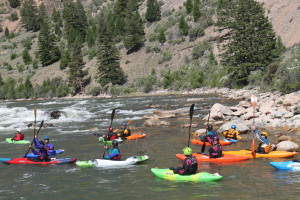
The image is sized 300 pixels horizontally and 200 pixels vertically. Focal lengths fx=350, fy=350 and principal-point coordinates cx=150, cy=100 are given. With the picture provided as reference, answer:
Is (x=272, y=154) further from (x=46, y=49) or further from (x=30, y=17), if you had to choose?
(x=30, y=17)

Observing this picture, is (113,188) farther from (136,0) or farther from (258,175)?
(136,0)

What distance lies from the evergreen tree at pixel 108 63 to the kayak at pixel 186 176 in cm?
4635

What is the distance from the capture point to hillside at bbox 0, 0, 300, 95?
45.2 meters

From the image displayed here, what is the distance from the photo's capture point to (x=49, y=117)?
2659 centimetres

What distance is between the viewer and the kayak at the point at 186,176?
8711 mm

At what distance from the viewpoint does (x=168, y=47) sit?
59625 millimetres

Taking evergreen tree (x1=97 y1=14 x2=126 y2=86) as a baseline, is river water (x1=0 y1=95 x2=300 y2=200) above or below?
below

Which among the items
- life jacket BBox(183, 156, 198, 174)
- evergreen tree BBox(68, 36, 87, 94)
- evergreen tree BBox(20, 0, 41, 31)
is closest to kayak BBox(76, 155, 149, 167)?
life jacket BBox(183, 156, 198, 174)

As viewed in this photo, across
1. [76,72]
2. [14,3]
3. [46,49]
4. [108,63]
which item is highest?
[14,3]

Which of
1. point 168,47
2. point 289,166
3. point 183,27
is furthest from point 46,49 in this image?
point 289,166

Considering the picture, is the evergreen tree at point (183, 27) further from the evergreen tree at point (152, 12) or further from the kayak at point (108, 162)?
the kayak at point (108, 162)

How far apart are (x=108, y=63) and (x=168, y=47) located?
1080 cm

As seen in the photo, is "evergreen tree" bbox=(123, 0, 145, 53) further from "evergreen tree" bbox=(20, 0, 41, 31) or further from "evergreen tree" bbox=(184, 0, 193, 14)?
"evergreen tree" bbox=(20, 0, 41, 31)

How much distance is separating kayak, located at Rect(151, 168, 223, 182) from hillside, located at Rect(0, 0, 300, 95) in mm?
35761
